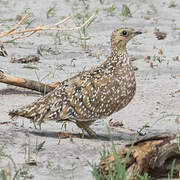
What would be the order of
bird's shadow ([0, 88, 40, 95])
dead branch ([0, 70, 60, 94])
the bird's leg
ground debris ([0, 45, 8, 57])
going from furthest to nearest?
ground debris ([0, 45, 8, 57]), bird's shadow ([0, 88, 40, 95]), dead branch ([0, 70, 60, 94]), the bird's leg

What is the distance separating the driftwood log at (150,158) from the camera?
3.85 meters

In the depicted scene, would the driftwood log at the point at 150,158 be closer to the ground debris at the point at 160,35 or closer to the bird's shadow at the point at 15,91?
the bird's shadow at the point at 15,91

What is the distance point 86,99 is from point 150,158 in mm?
1366

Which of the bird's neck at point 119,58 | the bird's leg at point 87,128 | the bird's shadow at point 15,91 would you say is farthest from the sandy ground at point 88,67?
the bird's neck at point 119,58

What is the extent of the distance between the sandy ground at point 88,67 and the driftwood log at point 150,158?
170 millimetres

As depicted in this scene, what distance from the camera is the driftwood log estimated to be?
3.85 m

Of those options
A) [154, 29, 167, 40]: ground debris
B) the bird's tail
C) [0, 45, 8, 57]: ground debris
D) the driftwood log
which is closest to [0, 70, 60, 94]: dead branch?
the bird's tail

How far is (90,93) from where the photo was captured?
514 cm

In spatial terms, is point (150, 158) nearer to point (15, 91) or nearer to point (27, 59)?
point (15, 91)

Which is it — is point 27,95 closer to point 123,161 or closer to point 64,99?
point 64,99

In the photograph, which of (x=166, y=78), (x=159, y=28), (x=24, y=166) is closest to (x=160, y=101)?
(x=166, y=78)

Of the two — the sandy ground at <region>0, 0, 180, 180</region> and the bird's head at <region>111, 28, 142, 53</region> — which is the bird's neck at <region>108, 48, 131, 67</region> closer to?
the bird's head at <region>111, 28, 142, 53</region>

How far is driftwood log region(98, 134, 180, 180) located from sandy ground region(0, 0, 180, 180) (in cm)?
17

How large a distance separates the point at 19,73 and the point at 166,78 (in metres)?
1.78
